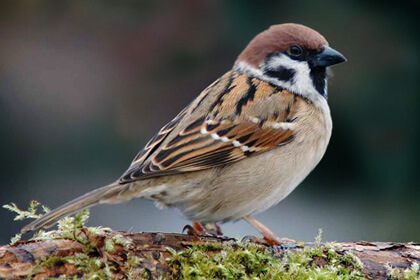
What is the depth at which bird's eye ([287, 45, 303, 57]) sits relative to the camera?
17.5 feet

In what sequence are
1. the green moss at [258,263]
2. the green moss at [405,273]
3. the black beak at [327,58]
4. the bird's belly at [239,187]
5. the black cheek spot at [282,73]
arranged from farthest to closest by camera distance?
1. the black cheek spot at [282,73]
2. the black beak at [327,58]
3. the bird's belly at [239,187]
4. the green moss at [405,273]
5. the green moss at [258,263]

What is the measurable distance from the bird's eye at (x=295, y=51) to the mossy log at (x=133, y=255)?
1549 millimetres

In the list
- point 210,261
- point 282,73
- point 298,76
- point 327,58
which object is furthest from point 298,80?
point 210,261

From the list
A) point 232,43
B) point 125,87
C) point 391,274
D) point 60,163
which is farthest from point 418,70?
point 391,274

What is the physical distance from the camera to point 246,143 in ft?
16.2

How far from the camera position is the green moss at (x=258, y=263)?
13.2 feet

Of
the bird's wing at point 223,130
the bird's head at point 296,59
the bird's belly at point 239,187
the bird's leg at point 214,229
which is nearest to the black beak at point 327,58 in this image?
the bird's head at point 296,59

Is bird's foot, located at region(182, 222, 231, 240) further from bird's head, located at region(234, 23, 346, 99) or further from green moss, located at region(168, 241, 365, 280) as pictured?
bird's head, located at region(234, 23, 346, 99)

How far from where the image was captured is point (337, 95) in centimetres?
866

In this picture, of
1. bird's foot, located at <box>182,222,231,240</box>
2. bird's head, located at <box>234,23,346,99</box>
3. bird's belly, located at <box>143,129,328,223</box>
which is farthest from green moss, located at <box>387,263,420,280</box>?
bird's head, located at <box>234,23,346,99</box>

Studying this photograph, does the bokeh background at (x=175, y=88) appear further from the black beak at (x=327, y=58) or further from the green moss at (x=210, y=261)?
the green moss at (x=210, y=261)

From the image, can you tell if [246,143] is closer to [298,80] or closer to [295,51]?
[298,80]

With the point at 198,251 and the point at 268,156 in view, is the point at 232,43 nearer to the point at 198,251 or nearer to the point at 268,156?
the point at 268,156

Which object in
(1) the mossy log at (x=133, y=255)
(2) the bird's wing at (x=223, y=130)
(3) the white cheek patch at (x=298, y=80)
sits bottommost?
(1) the mossy log at (x=133, y=255)
